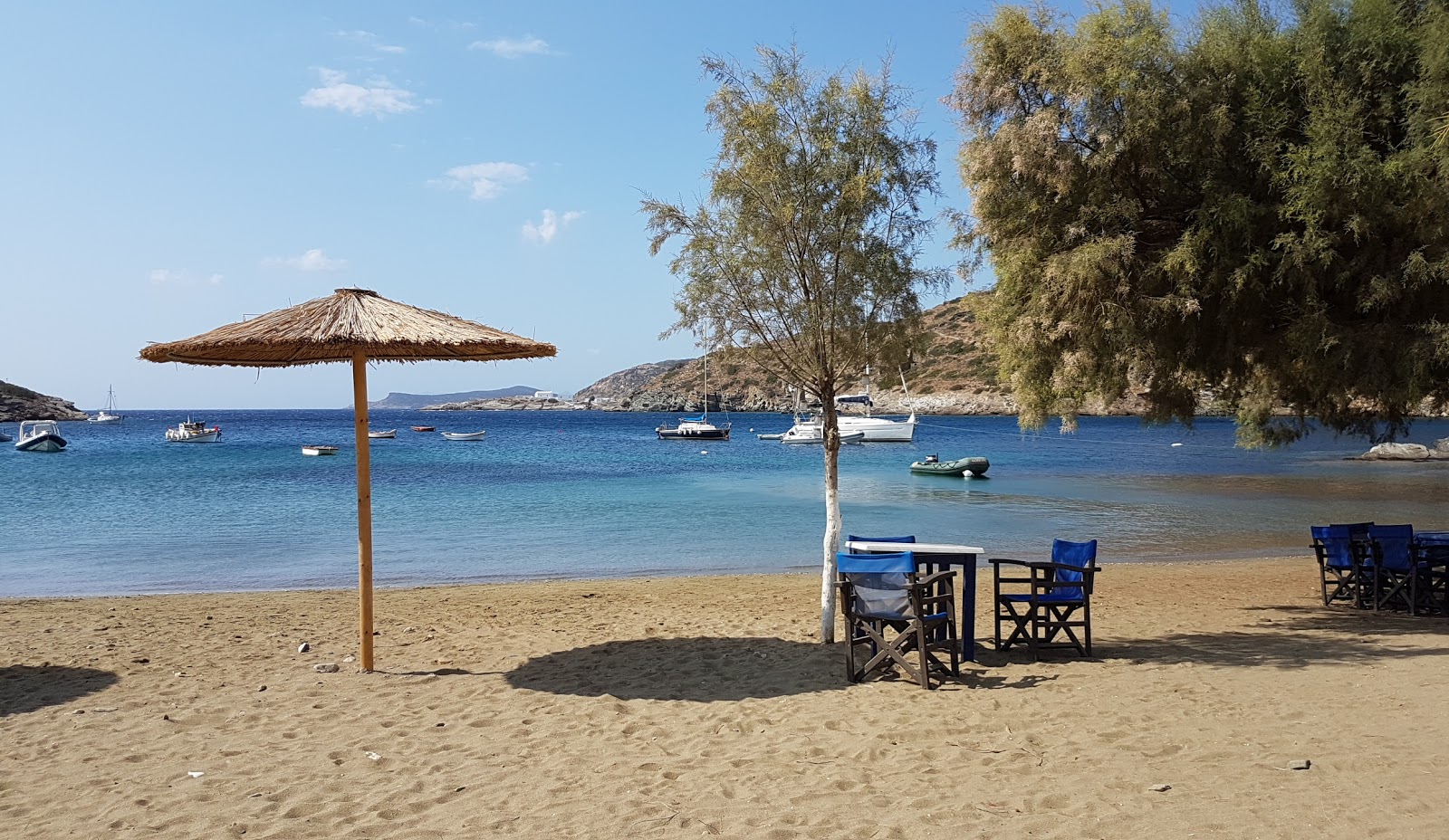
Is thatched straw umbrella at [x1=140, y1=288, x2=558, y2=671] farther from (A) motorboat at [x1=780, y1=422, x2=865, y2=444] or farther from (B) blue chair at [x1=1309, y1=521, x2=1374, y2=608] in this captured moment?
(A) motorboat at [x1=780, y1=422, x2=865, y2=444]

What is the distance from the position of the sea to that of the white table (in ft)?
25.9

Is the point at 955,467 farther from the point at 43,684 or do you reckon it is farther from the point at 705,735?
the point at 43,684

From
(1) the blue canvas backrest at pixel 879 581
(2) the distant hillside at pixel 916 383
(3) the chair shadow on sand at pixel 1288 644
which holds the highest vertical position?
(2) the distant hillside at pixel 916 383

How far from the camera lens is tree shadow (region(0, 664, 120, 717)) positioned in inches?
244

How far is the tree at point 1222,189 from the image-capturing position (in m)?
7.53

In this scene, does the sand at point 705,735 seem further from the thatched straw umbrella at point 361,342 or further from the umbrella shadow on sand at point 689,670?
the thatched straw umbrella at point 361,342

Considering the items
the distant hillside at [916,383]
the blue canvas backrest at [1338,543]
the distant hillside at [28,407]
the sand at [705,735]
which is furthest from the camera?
the distant hillside at [28,407]

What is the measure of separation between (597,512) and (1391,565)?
1755 cm

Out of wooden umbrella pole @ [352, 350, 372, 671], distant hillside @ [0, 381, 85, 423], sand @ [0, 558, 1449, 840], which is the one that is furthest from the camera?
distant hillside @ [0, 381, 85, 423]

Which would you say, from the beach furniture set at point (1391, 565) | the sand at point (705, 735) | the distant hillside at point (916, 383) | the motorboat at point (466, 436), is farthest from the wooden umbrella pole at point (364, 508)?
the motorboat at point (466, 436)

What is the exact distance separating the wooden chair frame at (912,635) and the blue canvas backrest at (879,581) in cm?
4

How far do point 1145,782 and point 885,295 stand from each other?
14.6 feet

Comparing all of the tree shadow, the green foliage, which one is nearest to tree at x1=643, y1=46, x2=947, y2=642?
the green foliage

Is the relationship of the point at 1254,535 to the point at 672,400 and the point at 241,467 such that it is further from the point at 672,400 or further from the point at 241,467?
the point at 672,400
